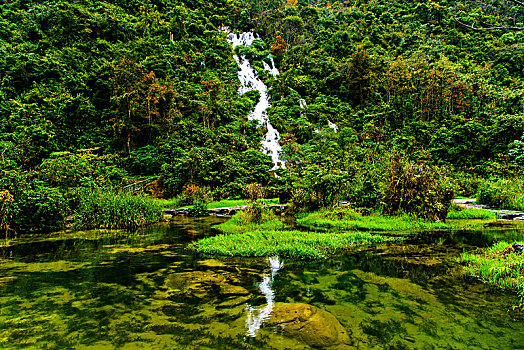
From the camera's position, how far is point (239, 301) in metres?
4.92

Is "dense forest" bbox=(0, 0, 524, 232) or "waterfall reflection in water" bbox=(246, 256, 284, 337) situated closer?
"waterfall reflection in water" bbox=(246, 256, 284, 337)

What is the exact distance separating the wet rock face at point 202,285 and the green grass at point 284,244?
1.73 metres

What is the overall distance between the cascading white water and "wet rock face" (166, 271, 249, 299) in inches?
844

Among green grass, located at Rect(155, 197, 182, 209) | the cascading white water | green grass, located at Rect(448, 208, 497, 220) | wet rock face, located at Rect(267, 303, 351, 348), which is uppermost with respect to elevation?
the cascading white water

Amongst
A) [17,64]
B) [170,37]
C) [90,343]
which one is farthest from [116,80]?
[90,343]

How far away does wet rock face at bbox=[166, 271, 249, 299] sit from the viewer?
526 centimetres

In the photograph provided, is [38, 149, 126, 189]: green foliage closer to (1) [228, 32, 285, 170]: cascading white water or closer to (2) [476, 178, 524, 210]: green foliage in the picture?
(1) [228, 32, 285, 170]: cascading white water

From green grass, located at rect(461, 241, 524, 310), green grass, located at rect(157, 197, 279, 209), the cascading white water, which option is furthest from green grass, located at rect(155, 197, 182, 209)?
green grass, located at rect(461, 241, 524, 310)

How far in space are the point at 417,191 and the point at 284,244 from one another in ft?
23.4

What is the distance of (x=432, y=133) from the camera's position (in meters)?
30.3

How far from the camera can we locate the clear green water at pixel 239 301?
12.2 feet

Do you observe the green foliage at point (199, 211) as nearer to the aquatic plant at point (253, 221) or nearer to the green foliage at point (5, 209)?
the aquatic plant at point (253, 221)

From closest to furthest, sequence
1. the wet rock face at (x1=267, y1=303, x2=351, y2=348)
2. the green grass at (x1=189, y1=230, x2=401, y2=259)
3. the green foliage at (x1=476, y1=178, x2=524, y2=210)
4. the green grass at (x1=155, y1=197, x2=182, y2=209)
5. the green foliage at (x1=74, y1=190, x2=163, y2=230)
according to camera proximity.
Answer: the wet rock face at (x1=267, y1=303, x2=351, y2=348) < the green grass at (x1=189, y1=230, x2=401, y2=259) < the green foliage at (x1=74, y1=190, x2=163, y2=230) < the green foliage at (x1=476, y1=178, x2=524, y2=210) < the green grass at (x1=155, y1=197, x2=182, y2=209)

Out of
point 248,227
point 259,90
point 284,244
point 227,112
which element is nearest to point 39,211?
point 248,227
